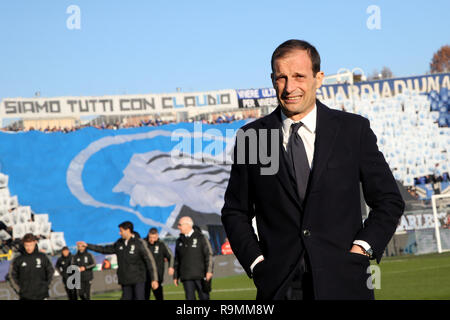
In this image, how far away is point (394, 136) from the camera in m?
42.3

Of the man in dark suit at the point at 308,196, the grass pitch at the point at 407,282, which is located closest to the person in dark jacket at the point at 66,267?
the grass pitch at the point at 407,282

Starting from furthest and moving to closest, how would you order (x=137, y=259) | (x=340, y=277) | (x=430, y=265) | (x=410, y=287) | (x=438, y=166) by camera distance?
(x=438, y=166)
(x=430, y=265)
(x=410, y=287)
(x=137, y=259)
(x=340, y=277)

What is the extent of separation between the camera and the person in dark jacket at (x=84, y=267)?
2145 cm

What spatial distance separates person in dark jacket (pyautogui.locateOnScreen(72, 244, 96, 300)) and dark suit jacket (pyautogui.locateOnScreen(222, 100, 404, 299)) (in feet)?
60.7

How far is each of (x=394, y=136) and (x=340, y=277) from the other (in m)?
40.2

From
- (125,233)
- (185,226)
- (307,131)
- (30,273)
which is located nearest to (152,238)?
(185,226)

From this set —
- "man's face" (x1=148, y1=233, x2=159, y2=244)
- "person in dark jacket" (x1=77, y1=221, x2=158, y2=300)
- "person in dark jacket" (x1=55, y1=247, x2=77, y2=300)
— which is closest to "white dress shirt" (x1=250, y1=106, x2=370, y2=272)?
"person in dark jacket" (x1=77, y1=221, x2=158, y2=300)

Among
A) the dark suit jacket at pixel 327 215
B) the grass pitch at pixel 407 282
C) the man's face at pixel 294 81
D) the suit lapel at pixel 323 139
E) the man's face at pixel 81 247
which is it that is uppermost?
the man's face at pixel 294 81

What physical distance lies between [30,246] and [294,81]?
1096 cm

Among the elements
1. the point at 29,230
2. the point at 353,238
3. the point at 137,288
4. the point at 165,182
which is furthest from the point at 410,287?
the point at 165,182

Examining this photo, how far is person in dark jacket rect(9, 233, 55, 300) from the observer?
44.0 feet

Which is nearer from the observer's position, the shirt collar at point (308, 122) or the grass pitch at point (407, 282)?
the shirt collar at point (308, 122)

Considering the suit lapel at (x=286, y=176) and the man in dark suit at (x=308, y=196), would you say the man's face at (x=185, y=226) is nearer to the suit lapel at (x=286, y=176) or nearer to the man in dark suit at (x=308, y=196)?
the man in dark suit at (x=308, y=196)
